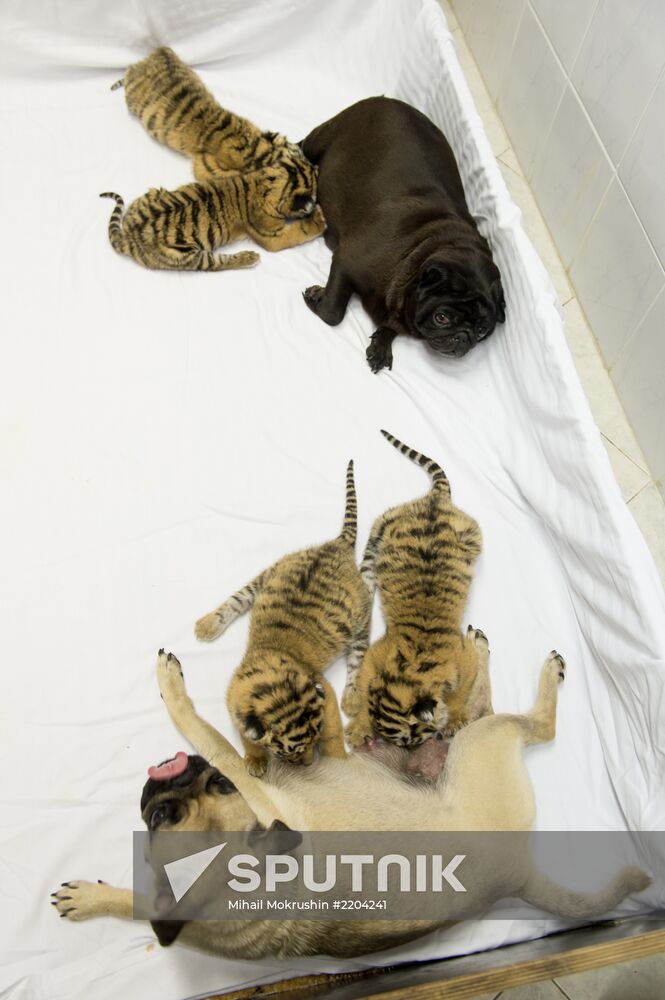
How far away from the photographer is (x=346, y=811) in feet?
6.26

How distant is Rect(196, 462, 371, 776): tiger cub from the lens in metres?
1.87

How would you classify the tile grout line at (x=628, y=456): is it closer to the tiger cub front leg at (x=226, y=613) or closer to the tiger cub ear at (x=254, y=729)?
the tiger cub front leg at (x=226, y=613)

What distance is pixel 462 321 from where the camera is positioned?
2463mm

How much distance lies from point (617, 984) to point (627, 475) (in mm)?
1661

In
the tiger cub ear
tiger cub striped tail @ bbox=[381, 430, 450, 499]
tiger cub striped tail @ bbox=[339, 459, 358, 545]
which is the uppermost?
tiger cub striped tail @ bbox=[381, 430, 450, 499]

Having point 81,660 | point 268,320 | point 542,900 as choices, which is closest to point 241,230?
point 268,320

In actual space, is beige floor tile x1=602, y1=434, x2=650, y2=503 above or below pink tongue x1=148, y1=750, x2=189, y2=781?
above

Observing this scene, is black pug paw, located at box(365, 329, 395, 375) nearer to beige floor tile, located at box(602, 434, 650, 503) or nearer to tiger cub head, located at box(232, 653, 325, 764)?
beige floor tile, located at box(602, 434, 650, 503)

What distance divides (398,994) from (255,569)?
4.09ft

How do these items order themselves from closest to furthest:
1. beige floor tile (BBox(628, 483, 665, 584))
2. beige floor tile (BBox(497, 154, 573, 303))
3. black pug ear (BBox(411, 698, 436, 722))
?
black pug ear (BBox(411, 698, 436, 722))
beige floor tile (BBox(628, 483, 665, 584))
beige floor tile (BBox(497, 154, 573, 303))

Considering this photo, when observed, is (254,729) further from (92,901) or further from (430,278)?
(430,278)

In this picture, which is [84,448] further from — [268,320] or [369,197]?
[369,197]

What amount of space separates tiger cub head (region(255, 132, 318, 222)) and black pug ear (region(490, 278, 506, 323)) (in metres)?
0.80

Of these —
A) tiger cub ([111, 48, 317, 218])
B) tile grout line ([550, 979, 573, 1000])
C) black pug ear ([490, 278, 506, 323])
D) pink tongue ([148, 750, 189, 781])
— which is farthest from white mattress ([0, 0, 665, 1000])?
tile grout line ([550, 979, 573, 1000])
